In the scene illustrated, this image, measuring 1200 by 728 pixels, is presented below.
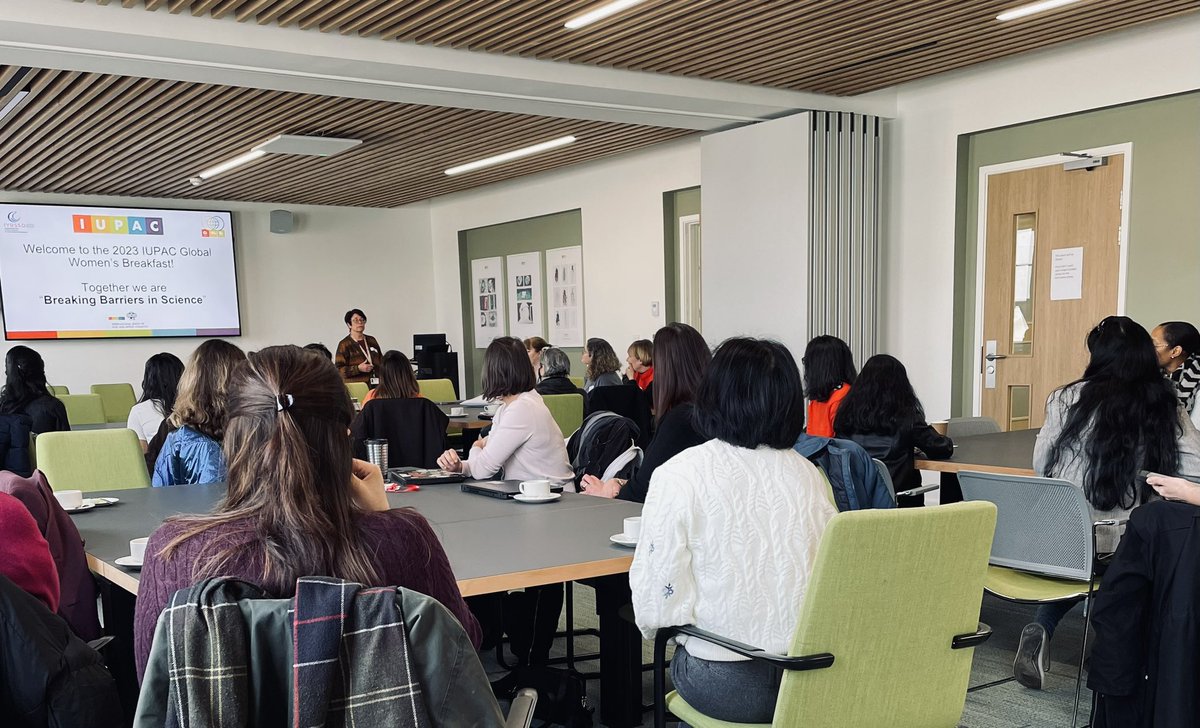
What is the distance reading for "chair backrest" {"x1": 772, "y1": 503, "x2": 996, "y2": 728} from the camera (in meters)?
1.78

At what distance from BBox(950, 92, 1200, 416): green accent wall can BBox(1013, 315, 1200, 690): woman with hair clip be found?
298 cm

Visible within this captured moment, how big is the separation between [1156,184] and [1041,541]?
3800mm

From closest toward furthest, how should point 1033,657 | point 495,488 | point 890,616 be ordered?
point 890,616 → point 495,488 → point 1033,657

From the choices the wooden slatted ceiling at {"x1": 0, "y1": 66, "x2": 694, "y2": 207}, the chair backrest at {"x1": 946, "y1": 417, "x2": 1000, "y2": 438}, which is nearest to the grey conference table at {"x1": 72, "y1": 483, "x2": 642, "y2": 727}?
the chair backrest at {"x1": 946, "y1": 417, "x2": 1000, "y2": 438}

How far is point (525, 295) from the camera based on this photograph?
457 inches

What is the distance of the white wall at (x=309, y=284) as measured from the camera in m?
11.1

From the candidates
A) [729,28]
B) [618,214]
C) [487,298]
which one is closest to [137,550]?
[729,28]

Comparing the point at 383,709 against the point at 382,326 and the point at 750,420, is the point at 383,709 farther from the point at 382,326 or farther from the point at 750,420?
the point at 382,326

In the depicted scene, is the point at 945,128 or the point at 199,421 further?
the point at 945,128

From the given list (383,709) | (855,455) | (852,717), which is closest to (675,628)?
Result: (852,717)

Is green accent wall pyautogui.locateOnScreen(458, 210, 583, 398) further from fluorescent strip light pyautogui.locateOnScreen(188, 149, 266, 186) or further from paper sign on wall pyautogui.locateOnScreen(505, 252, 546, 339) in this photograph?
fluorescent strip light pyautogui.locateOnScreen(188, 149, 266, 186)

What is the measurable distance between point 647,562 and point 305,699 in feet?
3.01

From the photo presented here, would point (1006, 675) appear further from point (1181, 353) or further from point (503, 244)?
point (503, 244)

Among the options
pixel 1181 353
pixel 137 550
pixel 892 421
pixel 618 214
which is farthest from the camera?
pixel 618 214
